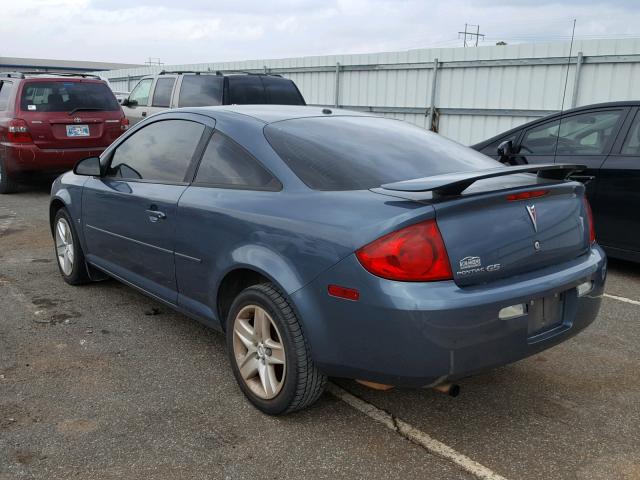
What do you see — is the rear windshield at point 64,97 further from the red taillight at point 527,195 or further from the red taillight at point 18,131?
the red taillight at point 527,195

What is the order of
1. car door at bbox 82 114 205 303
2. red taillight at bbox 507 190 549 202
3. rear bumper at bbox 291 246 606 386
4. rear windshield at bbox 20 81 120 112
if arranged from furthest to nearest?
rear windshield at bbox 20 81 120 112, car door at bbox 82 114 205 303, red taillight at bbox 507 190 549 202, rear bumper at bbox 291 246 606 386

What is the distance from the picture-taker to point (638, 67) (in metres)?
9.91

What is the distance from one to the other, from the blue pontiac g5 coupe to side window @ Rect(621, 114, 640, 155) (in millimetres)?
2445

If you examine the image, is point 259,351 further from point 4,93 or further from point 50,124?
point 4,93

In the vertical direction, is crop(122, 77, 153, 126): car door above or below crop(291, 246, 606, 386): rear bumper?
above

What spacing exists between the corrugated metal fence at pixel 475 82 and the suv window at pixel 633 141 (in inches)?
167

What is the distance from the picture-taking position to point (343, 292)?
8.46 feet

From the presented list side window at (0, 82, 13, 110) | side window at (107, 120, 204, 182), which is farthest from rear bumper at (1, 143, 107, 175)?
side window at (107, 120, 204, 182)

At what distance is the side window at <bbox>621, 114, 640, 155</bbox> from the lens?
17.8ft

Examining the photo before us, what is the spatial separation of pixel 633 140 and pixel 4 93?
9219mm

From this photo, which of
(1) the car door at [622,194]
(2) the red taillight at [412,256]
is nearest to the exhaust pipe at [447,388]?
(2) the red taillight at [412,256]

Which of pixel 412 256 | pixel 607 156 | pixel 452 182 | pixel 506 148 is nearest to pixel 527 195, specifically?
pixel 452 182

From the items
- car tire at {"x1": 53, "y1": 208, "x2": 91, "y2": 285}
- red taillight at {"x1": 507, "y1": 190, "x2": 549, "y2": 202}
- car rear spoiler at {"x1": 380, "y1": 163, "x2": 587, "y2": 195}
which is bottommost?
car tire at {"x1": 53, "y1": 208, "x2": 91, "y2": 285}

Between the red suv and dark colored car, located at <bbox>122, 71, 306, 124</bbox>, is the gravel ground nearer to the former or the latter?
the red suv
